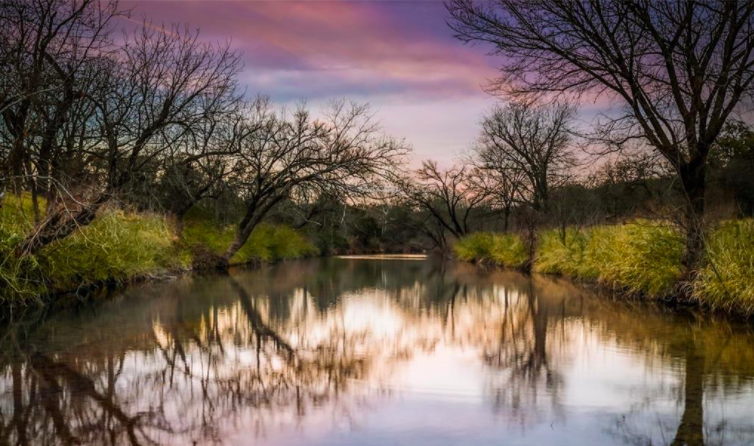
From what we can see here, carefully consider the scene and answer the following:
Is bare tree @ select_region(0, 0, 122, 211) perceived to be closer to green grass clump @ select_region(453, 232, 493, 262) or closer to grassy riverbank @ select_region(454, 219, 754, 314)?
grassy riverbank @ select_region(454, 219, 754, 314)

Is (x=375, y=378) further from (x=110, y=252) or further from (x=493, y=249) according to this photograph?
(x=493, y=249)

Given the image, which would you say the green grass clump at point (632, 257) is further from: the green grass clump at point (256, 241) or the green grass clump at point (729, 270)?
the green grass clump at point (256, 241)

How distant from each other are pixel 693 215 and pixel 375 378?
8587mm

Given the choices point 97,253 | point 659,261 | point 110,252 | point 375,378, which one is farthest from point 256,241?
point 375,378

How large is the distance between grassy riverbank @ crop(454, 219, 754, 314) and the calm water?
843 millimetres

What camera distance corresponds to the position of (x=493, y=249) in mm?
35406

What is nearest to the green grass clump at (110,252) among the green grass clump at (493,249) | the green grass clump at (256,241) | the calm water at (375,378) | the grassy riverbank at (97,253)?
the grassy riverbank at (97,253)

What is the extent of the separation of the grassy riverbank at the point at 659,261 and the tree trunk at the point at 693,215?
25 cm

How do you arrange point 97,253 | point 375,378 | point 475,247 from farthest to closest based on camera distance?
point 475,247 → point 97,253 → point 375,378

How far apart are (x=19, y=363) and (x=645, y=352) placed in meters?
7.82

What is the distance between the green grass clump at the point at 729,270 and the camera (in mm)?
11312

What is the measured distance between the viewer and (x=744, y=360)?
316 inches

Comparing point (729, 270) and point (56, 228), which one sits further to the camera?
point (56, 228)

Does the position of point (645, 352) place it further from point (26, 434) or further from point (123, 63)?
point (123, 63)
